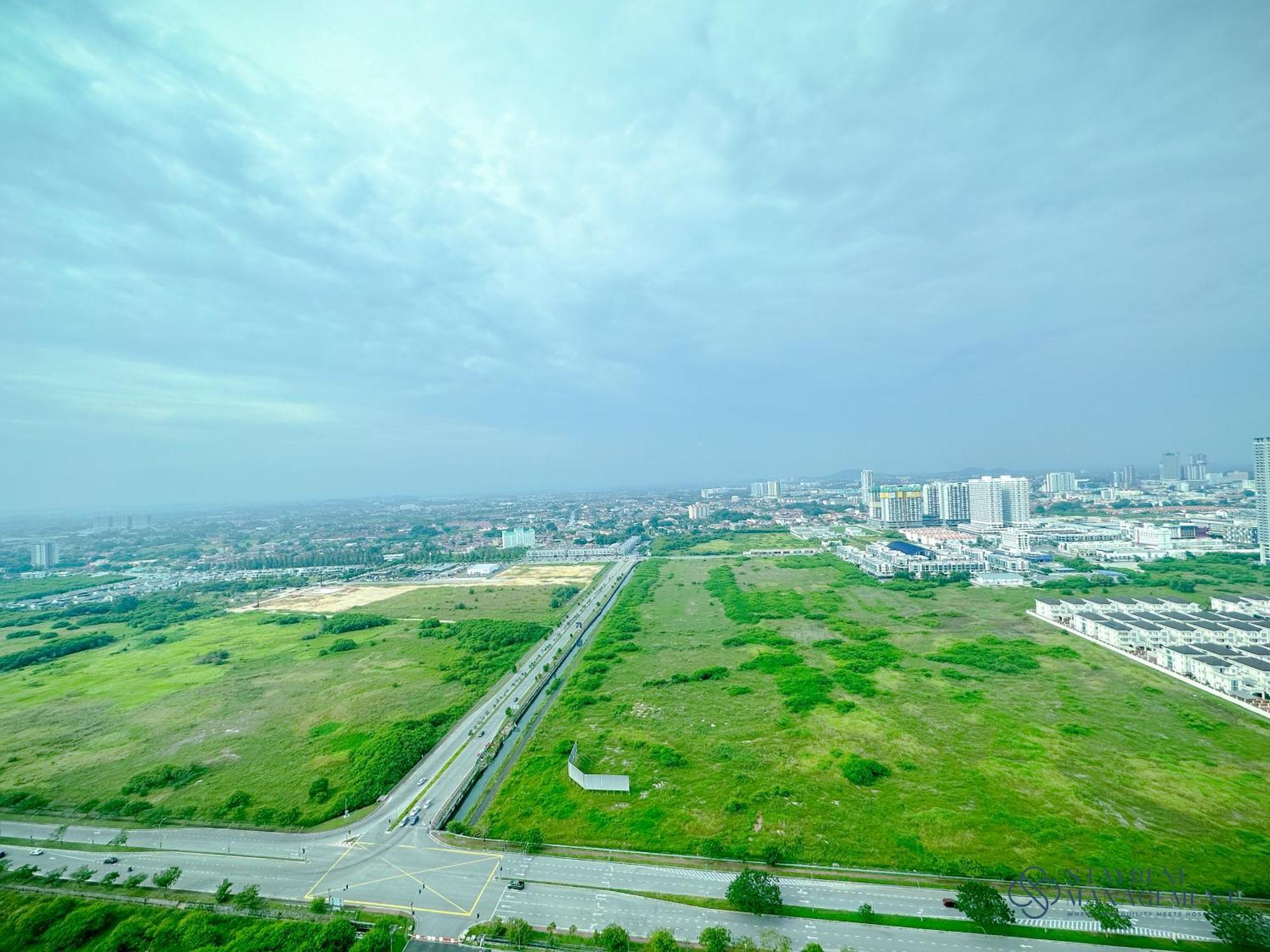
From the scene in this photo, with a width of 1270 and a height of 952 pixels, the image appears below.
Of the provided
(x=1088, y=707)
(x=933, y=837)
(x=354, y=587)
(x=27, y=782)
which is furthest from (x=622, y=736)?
(x=354, y=587)

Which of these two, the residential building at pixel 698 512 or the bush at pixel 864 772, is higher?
the residential building at pixel 698 512

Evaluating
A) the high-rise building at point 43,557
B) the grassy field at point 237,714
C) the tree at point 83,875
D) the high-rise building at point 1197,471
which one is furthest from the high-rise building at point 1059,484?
the high-rise building at point 43,557

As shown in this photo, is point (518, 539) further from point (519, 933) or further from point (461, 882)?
point (519, 933)

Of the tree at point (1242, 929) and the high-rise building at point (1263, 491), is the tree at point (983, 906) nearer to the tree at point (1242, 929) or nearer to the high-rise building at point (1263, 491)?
the tree at point (1242, 929)

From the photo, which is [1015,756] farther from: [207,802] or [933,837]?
[207,802]

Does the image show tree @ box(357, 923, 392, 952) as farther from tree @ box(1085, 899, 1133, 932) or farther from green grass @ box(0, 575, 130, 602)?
green grass @ box(0, 575, 130, 602)
